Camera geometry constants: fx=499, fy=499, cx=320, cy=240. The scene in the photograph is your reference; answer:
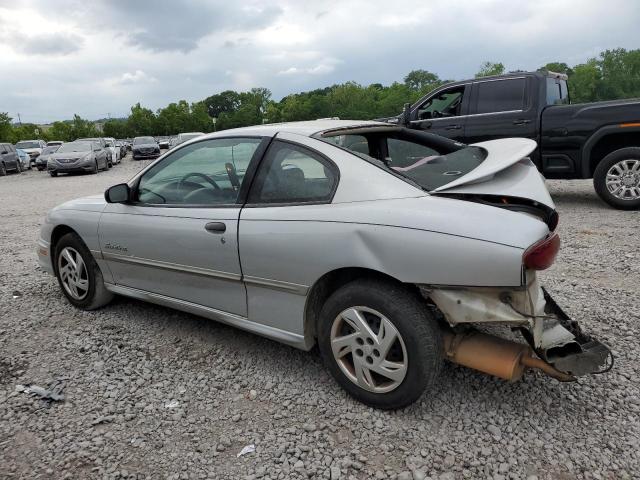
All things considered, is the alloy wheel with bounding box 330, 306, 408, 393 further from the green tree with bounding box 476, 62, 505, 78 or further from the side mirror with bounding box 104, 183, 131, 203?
the green tree with bounding box 476, 62, 505, 78

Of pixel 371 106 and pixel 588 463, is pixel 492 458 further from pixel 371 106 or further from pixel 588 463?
pixel 371 106

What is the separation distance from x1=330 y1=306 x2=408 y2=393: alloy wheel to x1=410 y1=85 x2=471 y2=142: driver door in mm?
6483

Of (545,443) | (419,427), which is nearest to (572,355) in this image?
(545,443)

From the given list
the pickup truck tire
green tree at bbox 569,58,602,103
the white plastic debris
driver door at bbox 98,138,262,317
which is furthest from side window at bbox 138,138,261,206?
green tree at bbox 569,58,602,103

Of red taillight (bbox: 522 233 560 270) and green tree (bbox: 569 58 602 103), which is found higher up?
green tree (bbox: 569 58 602 103)

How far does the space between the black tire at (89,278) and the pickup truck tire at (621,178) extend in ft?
22.0

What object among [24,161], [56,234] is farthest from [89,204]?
[24,161]

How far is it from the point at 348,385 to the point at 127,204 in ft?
6.96

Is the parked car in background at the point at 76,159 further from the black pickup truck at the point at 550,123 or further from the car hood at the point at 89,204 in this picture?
the car hood at the point at 89,204

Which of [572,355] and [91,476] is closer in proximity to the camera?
[91,476]

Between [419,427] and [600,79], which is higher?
[600,79]

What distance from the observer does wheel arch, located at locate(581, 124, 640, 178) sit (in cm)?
700

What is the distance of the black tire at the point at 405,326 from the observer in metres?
2.42

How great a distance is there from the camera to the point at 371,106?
66.5m
